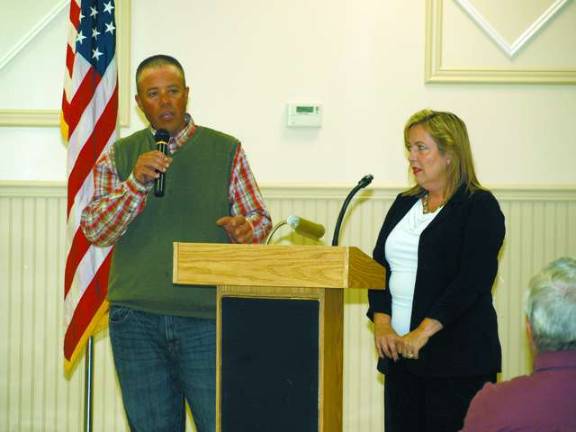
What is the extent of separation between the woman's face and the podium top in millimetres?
557

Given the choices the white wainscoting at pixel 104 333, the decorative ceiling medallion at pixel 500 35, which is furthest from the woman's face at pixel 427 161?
the decorative ceiling medallion at pixel 500 35

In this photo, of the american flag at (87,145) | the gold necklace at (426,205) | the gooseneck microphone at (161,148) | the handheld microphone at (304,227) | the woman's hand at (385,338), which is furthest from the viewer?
the american flag at (87,145)

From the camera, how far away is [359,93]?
14.9 ft

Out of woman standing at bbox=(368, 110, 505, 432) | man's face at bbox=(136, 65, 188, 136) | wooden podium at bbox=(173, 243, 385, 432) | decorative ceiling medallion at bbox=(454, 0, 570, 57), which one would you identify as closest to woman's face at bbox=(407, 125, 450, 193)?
woman standing at bbox=(368, 110, 505, 432)

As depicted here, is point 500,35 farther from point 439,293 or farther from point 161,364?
point 161,364

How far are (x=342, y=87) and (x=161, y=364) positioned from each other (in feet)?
6.61

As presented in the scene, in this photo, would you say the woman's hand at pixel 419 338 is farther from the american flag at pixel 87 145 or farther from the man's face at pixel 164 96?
the american flag at pixel 87 145

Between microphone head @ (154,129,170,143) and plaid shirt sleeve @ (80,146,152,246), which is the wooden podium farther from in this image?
microphone head @ (154,129,170,143)

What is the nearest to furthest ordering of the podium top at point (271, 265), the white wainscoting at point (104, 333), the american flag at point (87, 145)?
the podium top at point (271, 265) < the american flag at point (87, 145) < the white wainscoting at point (104, 333)

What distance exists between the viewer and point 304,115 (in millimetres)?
4516

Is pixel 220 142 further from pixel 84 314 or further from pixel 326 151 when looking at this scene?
pixel 326 151

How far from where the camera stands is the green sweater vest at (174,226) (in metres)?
2.96

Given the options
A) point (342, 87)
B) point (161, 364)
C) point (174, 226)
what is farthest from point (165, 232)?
point (342, 87)

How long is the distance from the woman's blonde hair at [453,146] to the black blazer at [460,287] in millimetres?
40
